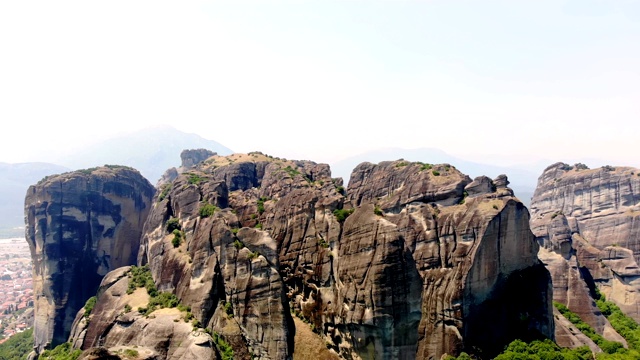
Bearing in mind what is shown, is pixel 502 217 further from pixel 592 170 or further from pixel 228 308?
pixel 592 170

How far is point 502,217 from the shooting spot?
45.2 m

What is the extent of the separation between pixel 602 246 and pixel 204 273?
8577cm

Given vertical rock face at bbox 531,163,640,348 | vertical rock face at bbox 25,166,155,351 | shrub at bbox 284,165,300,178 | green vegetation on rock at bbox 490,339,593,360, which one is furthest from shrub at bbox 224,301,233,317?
vertical rock face at bbox 531,163,640,348

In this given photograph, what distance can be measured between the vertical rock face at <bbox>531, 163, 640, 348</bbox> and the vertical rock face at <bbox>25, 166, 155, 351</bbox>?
80.8m

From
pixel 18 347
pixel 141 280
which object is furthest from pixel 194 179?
pixel 18 347

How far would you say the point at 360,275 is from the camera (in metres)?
40.4

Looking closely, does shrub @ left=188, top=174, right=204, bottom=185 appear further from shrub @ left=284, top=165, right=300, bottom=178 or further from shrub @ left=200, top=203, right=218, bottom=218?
shrub @ left=284, top=165, right=300, bottom=178

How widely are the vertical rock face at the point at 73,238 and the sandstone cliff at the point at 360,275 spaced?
100ft

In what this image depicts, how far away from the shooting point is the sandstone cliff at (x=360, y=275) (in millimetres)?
39625

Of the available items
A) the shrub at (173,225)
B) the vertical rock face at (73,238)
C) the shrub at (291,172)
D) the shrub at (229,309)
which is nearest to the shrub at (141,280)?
the shrub at (173,225)

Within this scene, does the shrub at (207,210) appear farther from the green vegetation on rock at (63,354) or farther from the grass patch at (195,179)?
the green vegetation on rock at (63,354)

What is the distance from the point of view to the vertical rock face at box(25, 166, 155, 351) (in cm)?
7475

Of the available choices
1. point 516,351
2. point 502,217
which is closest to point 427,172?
point 502,217

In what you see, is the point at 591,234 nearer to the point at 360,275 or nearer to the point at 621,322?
the point at 621,322
